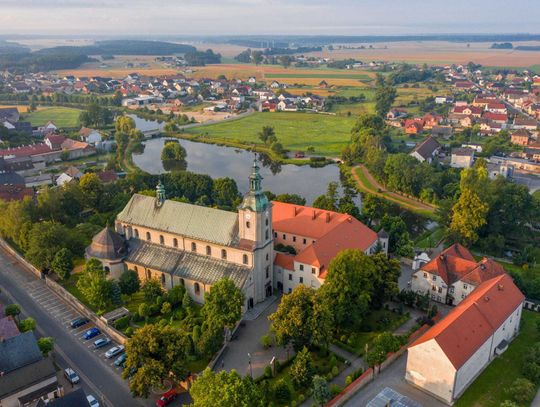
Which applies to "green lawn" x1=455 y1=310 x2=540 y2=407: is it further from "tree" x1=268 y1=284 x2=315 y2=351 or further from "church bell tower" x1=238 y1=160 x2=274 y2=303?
"church bell tower" x1=238 y1=160 x2=274 y2=303

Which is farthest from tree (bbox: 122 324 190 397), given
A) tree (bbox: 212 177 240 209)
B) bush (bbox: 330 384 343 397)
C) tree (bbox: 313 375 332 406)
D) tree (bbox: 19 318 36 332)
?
tree (bbox: 212 177 240 209)

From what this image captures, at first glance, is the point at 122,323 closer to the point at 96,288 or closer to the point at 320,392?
the point at 96,288

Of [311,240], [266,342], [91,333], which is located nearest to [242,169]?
[311,240]

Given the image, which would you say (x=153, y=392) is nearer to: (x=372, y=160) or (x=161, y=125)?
(x=372, y=160)

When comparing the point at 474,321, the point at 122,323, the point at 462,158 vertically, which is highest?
the point at 474,321

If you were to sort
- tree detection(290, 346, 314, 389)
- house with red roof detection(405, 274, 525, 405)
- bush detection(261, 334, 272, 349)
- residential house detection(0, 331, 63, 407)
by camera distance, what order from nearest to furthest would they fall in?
residential house detection(0, 331, 63, 407), house with red roof detection(405, 274, 525, 405), tree detection(290, 346, 314, 389), bush detection(261, 334, 272, 349)

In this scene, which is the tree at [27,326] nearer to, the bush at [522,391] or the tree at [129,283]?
the tree at [129,283]

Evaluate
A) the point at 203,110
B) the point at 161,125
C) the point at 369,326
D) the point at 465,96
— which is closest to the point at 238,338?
the point at 369,326

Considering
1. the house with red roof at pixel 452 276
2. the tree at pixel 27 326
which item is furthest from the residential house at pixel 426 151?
the tree at pixel 27 326
